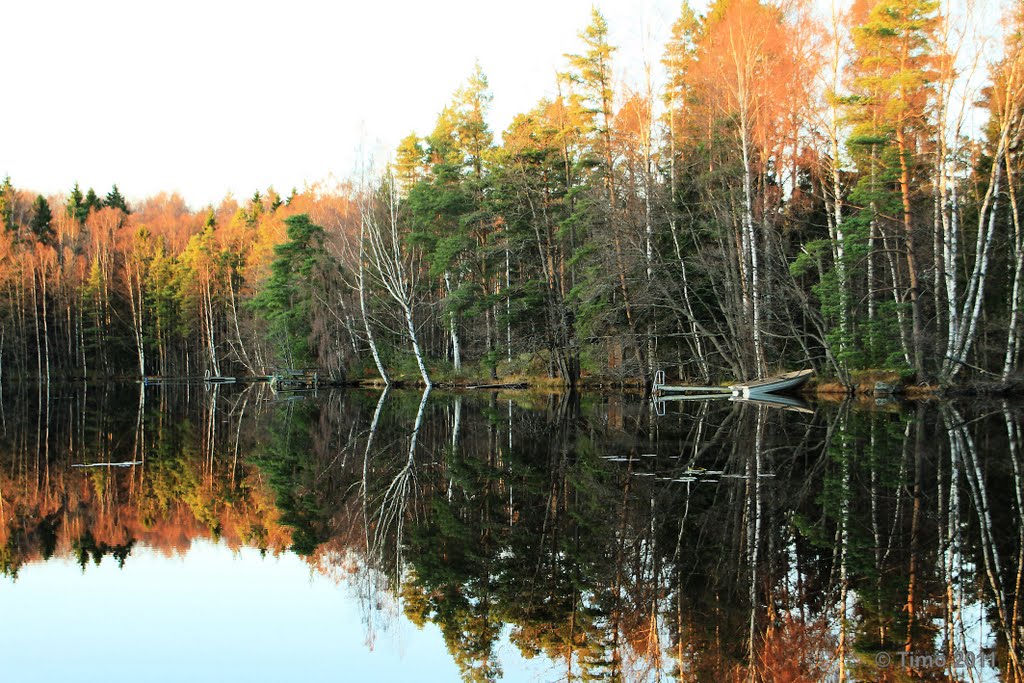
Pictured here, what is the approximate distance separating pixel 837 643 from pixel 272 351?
48495 mm

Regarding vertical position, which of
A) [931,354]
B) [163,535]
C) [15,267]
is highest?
[15,267]

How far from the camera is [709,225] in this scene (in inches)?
1051

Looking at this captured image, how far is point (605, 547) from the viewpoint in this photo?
6.46 m

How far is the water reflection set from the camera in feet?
14.8

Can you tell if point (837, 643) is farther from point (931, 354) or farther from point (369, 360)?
point (369, 360)

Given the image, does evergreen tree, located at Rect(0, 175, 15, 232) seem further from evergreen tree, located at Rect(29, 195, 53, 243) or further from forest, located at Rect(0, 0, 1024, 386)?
forest, located at Rect(0, 0, 1024, 386)

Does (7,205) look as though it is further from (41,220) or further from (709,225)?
(709,225)

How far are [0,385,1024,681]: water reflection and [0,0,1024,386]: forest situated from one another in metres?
8.53

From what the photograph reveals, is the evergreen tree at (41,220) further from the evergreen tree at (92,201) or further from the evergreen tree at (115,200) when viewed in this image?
the evergreen tree at (115,200)

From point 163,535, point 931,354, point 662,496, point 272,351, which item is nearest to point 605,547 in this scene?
point 662,496

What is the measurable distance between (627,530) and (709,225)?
21.2 meters

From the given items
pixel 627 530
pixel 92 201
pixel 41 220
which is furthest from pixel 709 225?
pixel 92 201

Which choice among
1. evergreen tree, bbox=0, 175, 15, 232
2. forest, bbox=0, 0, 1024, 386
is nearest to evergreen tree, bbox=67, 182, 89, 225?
evergreen tree, bbox=0, 175, 15, 232

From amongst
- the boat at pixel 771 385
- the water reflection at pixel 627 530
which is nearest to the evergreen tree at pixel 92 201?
the water reflection at pixel 627 530
